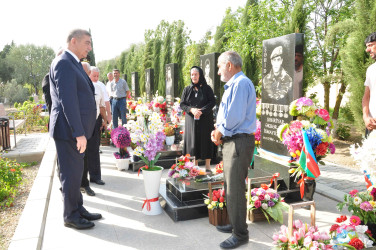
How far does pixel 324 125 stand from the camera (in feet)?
13.4

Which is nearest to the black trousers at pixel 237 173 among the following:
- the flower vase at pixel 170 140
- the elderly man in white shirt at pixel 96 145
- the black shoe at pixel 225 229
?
the black shoe at pixel 225 229

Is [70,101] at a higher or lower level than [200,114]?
higher

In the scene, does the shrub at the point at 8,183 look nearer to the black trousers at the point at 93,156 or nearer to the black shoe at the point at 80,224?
the black trousers at the point at 93,156

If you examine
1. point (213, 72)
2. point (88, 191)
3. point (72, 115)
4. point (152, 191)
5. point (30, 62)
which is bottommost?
point (88, 191)

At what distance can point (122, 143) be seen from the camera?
5.68 meters

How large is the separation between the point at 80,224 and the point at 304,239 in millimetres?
2421

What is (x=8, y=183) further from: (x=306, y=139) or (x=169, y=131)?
(x=306, y=139)

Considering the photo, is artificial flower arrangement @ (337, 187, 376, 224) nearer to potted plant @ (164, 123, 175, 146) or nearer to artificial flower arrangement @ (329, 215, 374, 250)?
artificial flower arrangement @ (329, 215, 374, 250)

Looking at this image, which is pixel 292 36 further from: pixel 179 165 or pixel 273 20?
pixel 273 20

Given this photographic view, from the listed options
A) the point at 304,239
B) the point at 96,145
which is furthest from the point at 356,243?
the point at 96,145

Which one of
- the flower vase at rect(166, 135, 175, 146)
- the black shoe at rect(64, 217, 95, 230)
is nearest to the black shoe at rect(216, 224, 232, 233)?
the black shoe at rect(64, 217, 95, 230)

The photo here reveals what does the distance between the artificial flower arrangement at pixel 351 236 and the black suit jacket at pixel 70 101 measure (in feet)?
8.39

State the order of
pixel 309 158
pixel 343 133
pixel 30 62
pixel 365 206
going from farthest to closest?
pixel 30 62
pixel 343 133
pixel 309 158
pixel 365 206

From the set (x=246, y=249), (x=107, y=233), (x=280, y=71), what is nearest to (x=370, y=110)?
(x=280, y=71)
